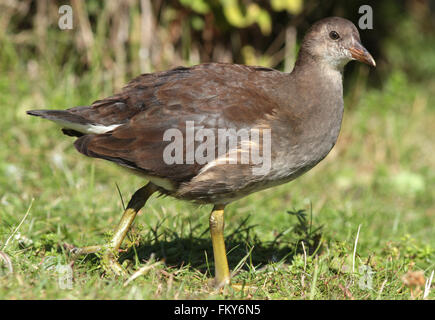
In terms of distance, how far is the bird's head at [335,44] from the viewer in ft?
11.7

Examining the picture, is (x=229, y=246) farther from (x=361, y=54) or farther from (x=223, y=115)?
(x=361, y=54)

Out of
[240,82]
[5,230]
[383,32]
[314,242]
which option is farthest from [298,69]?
[383,32]

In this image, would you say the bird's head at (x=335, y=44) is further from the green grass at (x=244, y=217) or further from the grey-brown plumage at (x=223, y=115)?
the green grass at (x=244, y=217)

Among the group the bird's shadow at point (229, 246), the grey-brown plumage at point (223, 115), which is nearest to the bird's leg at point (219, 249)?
the grey-brown plumage at point (223, 115)

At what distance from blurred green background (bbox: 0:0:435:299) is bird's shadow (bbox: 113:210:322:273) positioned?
1 centimetres

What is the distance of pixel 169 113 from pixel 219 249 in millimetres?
824

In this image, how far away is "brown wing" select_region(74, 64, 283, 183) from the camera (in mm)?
3254

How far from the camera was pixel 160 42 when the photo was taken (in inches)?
242

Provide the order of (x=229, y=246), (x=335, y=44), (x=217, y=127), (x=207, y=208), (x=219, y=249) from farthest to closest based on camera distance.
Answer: (x=207, y=208), (x=229, y=246), (x=335, y=44), (x=219, y=249), (x=217, y=127)

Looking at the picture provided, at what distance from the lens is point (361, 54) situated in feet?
11.6

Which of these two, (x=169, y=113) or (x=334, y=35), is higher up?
(x=334, y=35)

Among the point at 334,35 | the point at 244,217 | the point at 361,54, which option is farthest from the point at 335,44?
the point at 244,217

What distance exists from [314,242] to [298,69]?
1162 millimetres
